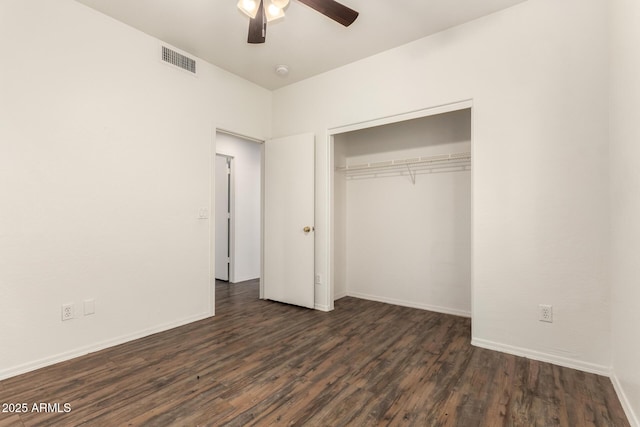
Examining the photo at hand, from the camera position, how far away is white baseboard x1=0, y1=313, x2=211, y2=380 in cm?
221

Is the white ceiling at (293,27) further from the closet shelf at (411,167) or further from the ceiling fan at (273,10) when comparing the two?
the closet shelf at (411,167)

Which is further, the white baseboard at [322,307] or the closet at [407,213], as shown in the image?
the white baseboard at [322,307]

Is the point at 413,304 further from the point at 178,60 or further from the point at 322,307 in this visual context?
the point at 178,60

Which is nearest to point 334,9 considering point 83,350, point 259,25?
point 259,25

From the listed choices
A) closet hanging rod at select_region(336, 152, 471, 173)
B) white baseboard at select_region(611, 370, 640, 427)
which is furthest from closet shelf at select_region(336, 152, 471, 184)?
white baseboard at select_region(611, 370, 640, 427)

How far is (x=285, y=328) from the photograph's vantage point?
3123 millimetres

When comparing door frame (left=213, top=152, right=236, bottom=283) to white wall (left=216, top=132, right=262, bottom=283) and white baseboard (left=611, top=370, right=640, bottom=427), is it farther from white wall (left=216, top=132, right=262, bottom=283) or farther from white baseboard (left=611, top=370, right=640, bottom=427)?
white baseboard (left=611, top=370, right=640, bottom=427)

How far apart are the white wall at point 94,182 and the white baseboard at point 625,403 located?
342 centimetres

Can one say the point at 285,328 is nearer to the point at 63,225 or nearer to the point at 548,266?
the point at 63,225

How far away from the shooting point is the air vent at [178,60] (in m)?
3.11

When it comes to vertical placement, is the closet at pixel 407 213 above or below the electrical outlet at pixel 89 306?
above

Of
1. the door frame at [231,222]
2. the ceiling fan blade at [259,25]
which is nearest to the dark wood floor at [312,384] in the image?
the door frame at [231,222]

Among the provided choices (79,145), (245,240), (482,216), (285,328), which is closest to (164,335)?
(285,328)

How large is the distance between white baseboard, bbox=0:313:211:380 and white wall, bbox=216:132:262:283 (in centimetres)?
198
